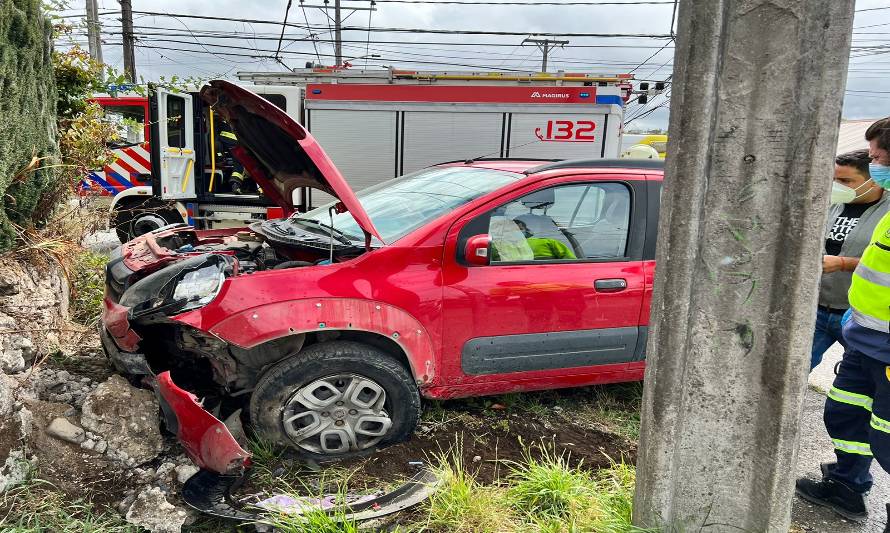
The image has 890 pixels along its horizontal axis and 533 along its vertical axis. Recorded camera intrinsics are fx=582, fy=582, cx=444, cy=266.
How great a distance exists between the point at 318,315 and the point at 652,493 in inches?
62.0

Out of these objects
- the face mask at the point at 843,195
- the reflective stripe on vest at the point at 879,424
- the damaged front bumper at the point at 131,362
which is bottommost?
the damaged front bumper at the point at 131,362

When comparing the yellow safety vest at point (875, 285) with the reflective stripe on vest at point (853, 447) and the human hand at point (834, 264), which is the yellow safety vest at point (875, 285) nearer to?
the human hand at point (834, 264)

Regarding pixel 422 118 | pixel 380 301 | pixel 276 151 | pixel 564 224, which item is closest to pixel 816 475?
pixel 564 224

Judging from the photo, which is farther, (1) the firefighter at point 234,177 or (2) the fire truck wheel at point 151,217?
(1) the firefighter at point 234,177

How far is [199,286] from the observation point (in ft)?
8.91

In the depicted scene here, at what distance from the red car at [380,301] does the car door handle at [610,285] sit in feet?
0.04

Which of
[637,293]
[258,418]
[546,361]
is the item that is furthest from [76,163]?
[637,293]

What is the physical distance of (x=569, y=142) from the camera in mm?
9219

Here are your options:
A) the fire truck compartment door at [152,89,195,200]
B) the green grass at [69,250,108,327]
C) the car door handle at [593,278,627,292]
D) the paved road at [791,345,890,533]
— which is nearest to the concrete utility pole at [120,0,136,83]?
the fire truck compartment door at [152,89,195,200]

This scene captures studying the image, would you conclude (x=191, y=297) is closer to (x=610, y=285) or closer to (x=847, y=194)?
(x=610, y=285)

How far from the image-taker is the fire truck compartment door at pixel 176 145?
7.79 metres

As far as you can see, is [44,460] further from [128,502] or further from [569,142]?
[569,142]

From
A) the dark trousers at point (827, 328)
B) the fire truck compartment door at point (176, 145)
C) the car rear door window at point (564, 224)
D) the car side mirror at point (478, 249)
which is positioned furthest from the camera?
the fire truck compartment door at point (176, 145)

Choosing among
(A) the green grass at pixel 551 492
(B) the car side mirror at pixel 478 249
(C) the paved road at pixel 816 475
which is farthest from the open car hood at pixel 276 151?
(C) the paved road at pixel 816 475
